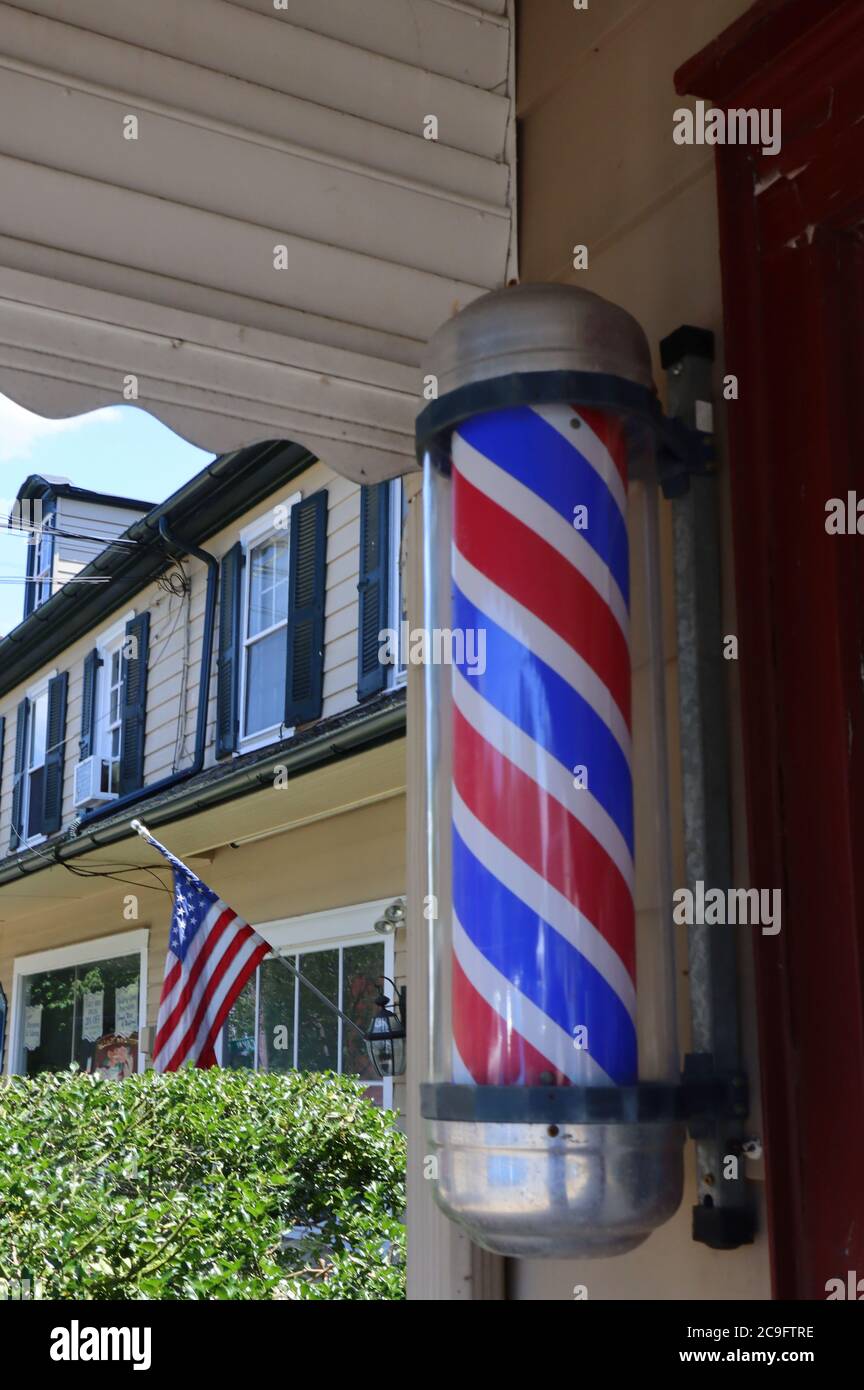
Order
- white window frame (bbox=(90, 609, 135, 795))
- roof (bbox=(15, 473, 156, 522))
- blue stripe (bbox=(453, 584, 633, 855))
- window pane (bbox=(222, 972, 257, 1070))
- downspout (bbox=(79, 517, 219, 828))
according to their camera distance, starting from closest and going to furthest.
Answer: blue stripe (bbox=(453, 584, 633, 855)) → window pane (bbox=(222, 972, 257, 1070)) → downspout (bbox=(79, 517, 219, 828)) → white window frame (bbox=(90, 609, 135, 795)) → roof (bbox=(15, 473, 156, 522))

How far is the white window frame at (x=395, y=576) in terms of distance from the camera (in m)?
7.25

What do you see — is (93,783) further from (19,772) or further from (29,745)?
(19,772)

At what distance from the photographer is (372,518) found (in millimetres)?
7676

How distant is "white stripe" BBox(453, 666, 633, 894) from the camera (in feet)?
4.20

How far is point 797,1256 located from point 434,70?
1684mm

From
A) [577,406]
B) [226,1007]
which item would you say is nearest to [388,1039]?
[226,1007]

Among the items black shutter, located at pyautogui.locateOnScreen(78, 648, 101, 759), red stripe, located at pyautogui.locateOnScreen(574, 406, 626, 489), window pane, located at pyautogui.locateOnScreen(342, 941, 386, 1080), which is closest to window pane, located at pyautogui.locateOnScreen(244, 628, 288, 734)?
window pane, located at pyautogui.locateOnScreen(342, 941, 386, 1080)

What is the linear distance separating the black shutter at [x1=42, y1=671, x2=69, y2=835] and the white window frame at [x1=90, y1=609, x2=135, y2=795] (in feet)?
3.04

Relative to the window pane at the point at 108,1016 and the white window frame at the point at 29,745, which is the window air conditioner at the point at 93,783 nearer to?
the window pane at the point at 108,1016

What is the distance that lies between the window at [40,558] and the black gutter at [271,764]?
5218 mm

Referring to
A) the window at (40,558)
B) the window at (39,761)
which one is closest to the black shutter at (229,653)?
the window at (39,761)

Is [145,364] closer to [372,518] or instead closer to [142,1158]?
[142,1158]

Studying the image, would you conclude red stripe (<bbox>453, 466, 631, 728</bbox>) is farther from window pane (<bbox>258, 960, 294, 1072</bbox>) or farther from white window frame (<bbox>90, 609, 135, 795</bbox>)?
white window frame (<bbox>90, 609, 135, 795</bbox>)
